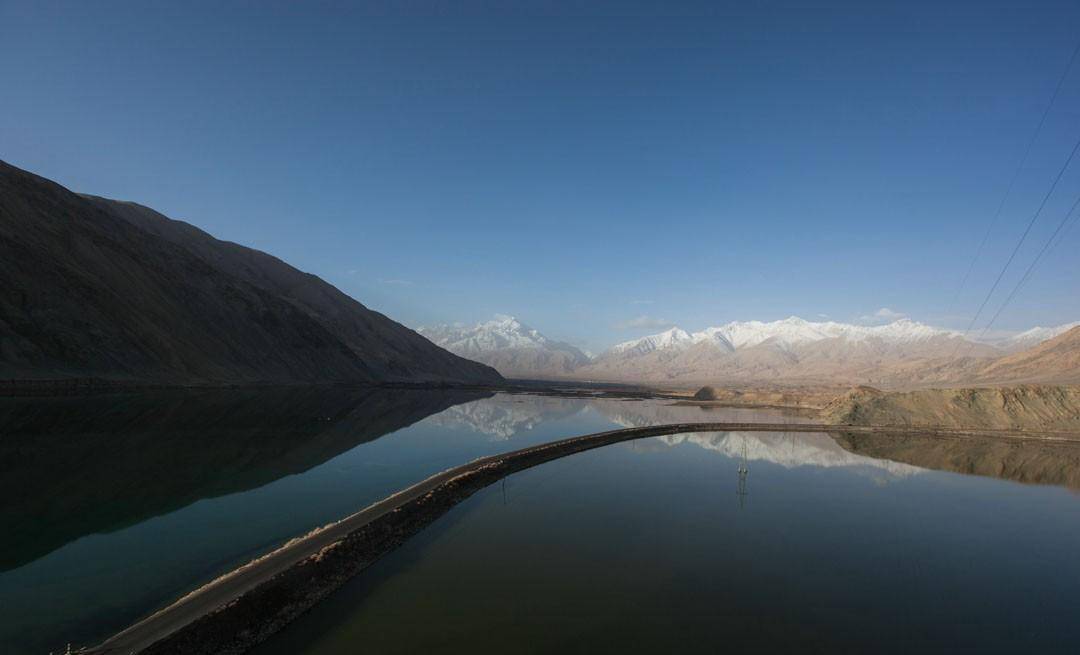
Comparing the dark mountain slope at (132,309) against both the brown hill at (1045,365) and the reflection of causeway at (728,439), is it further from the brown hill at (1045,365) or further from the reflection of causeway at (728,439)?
the brown hill at (1045,365)

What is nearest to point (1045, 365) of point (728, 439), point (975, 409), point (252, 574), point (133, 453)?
point (975, 409)

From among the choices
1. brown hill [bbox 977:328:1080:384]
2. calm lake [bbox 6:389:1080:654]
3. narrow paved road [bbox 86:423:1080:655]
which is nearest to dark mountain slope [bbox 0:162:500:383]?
calm lake [bbox 6:389:1080:654]

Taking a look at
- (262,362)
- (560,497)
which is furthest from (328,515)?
(262,362)

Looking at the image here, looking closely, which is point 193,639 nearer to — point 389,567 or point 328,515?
point 389,567

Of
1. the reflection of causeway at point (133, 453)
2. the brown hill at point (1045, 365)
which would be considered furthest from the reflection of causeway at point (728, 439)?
the brown hill at point (1045, 365)

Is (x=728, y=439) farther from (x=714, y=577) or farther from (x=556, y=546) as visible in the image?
(x=714, y=577)

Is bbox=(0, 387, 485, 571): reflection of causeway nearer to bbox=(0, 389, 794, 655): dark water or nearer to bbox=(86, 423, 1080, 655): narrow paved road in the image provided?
bbox=(0, 389, 794, 655): dark water
